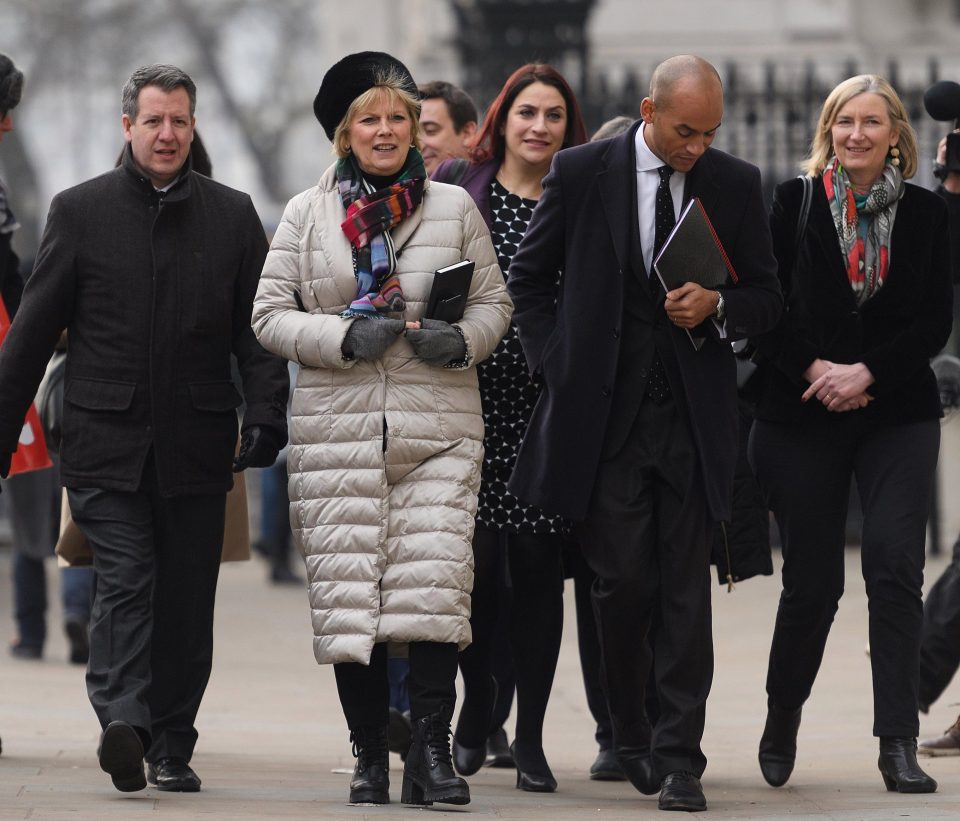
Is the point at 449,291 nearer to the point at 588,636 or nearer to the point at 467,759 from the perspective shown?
the point at 588,636

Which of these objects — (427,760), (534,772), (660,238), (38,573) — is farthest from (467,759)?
(38,573)

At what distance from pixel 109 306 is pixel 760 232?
1.83 meters

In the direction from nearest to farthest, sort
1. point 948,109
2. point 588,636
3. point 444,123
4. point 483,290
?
point 483,290 < point 948,109 < point 588,636 < point 444,123

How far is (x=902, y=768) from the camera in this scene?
627 centimetres

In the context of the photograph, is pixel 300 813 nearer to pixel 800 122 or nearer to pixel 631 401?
pixel 631 401

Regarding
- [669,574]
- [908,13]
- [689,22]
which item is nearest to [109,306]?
[669,574]

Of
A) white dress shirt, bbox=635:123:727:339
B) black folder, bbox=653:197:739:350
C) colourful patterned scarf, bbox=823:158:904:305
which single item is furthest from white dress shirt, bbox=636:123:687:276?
colourful patterned scarf, bbox=823:158:904:305

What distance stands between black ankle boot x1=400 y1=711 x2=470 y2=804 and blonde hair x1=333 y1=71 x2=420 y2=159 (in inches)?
62.4

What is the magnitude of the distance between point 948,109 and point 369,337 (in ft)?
6.90

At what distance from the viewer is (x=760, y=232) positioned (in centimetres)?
618

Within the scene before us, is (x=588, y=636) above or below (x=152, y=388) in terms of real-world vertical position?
below

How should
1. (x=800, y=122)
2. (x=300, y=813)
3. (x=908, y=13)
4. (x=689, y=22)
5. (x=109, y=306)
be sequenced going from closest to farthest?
(x=300, y=813)
(x=109, y=306)
(x=800, y=122)
(x=689, y=22)
(x=908, y=13)

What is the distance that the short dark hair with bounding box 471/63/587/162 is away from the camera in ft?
22.9

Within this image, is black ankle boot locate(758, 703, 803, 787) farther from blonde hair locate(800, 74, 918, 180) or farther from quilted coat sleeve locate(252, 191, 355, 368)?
quilted coat sleeve locate(252, 191, 355, 368)
